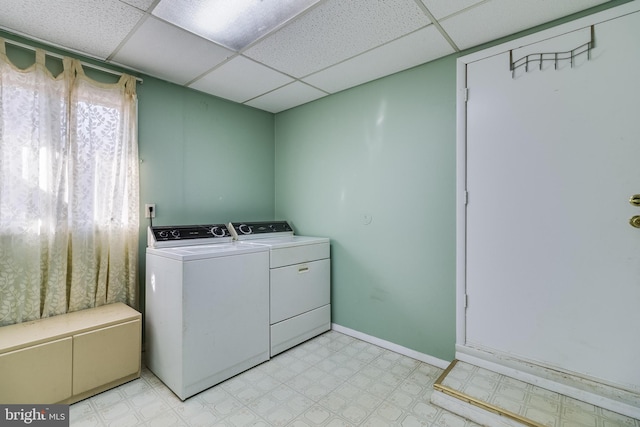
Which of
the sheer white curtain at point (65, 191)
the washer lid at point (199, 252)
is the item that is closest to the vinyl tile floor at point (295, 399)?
the sheer white curtain at point (65, 191)

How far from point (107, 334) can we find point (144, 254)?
707 mm

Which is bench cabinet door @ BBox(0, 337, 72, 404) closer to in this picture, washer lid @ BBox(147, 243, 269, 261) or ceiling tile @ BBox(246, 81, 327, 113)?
washer lid @ BBox(147, 243, 269, 261)


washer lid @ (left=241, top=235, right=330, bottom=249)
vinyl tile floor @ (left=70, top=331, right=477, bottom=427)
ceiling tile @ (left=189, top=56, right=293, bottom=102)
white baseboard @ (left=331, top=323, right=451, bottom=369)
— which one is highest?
ceiling tile @ (left=189, top=56, right=293, bottom=102)

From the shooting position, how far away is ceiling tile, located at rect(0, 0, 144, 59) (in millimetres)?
1586

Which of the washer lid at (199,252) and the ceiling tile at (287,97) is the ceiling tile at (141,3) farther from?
the washer lid at (199,252)

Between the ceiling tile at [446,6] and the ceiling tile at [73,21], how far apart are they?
1.65 meters

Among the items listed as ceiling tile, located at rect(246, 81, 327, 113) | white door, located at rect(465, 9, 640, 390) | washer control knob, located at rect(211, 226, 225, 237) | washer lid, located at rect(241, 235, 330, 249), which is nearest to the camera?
white door, located at rect(465, 9, 640, 390)

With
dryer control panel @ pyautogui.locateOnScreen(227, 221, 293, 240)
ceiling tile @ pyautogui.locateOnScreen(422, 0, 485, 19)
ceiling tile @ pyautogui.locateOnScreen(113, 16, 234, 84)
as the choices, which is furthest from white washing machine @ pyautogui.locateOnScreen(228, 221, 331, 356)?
ceiling tile @ pyautogui.locateOnScreen(422, 0, 485, 19)

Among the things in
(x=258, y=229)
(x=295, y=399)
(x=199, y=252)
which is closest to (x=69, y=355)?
(x=199, y=252)

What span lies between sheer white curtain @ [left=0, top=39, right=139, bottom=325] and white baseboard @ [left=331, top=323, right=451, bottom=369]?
187 cm

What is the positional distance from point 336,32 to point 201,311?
6.66 feet

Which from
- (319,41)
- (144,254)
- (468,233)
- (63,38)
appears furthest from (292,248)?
(63,38)

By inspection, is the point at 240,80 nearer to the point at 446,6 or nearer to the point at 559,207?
the point at 446,6

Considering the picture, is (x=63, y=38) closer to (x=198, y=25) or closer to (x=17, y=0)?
(x=17, y=0)
